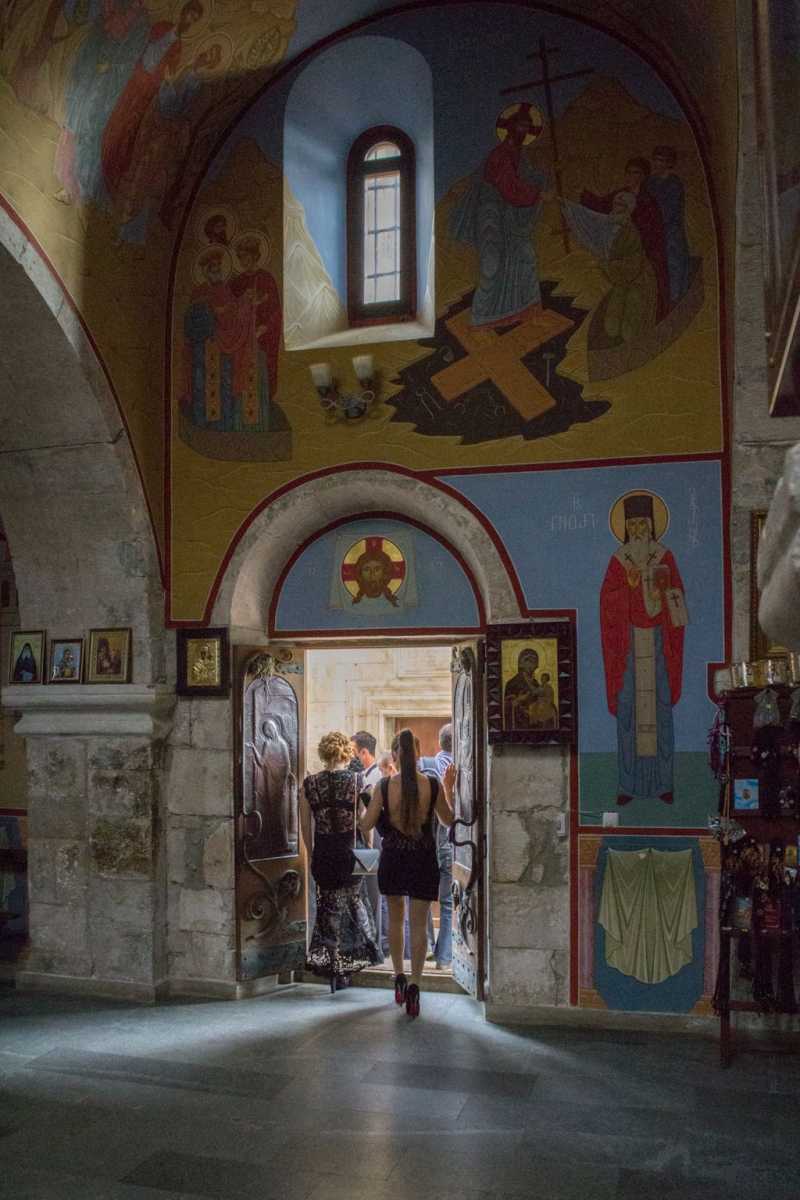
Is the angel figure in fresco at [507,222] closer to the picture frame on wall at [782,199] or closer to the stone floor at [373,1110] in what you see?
the picture frame on wall at [782,199]

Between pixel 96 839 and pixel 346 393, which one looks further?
pixel 96 839

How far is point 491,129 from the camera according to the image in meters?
6.35

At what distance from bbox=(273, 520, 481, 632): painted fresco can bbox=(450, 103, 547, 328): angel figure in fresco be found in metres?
1.40

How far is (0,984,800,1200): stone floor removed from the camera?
3.99 m

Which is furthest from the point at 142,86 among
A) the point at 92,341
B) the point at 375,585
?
the point at 375,585

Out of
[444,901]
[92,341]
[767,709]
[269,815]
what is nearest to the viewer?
[767,709]

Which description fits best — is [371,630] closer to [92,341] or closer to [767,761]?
[92,341]

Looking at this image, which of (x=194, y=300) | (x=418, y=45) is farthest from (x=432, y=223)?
(x=194, y=300)

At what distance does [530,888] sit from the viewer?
6.04 metres

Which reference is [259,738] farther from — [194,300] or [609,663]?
[194,300]

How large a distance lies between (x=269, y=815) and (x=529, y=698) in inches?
73.4

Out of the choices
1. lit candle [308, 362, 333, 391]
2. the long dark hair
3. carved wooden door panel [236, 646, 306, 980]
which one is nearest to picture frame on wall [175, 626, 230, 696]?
carved wooden door panel [236, 646, 306, 980]

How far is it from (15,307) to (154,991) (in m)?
3.94

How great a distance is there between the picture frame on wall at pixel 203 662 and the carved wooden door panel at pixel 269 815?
101 mm
